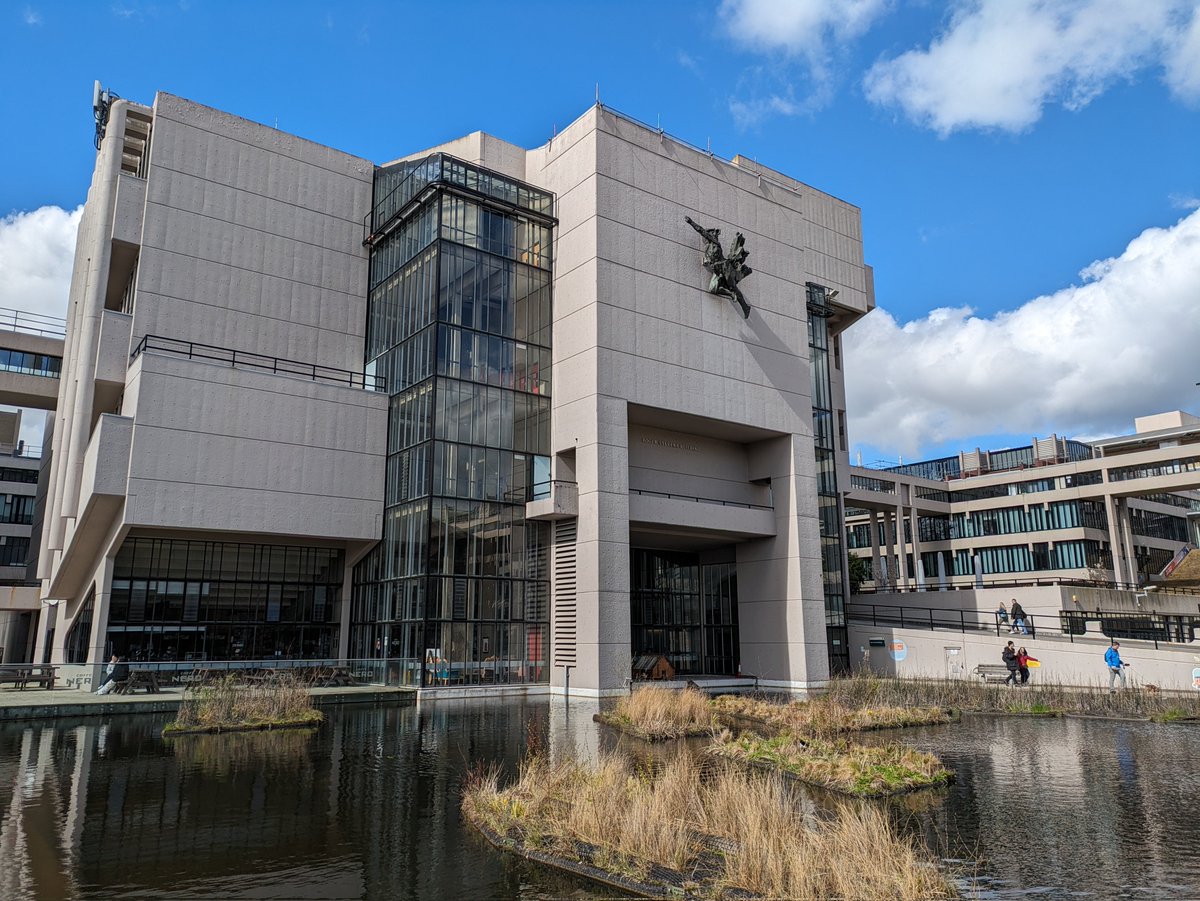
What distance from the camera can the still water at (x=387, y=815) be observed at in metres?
8.12

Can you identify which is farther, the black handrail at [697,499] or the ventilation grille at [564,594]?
the black handrail at [697,499]

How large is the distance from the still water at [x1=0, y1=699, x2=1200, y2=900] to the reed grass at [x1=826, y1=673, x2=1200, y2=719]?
3.40 metres

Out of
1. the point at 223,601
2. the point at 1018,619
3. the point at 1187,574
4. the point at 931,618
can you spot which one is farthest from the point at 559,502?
the point at 1187,574

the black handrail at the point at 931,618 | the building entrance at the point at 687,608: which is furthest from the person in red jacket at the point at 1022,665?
the building entrance at the point at 687,608

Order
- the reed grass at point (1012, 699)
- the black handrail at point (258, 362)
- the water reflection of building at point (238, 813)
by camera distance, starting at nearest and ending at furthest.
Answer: the water reflection of building at point (238, 813)
the reed grass at point (1012, 699)
the black handrail at point (258, 362)

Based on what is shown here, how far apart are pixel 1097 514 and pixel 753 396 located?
5139cm

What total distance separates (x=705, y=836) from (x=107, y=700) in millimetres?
22836

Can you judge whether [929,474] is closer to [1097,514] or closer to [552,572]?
[1097,514]

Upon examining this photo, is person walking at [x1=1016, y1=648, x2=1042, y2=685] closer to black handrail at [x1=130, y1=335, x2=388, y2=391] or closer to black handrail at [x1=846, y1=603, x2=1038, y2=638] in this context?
black handrail at [x1=846, y1=603, x2=1038, y2=638]

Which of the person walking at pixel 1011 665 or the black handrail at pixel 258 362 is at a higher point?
the black handrail at pixel 258 362

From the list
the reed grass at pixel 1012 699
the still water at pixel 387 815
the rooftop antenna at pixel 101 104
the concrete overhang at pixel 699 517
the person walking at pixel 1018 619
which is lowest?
the still water at pixel 387 815

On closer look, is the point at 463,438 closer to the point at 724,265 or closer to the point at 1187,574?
the point at 724,265

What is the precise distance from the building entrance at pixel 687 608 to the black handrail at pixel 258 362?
15070 mm

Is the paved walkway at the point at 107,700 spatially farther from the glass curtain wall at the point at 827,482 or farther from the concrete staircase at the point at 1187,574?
the concrete staircase at the point at 1187,574
